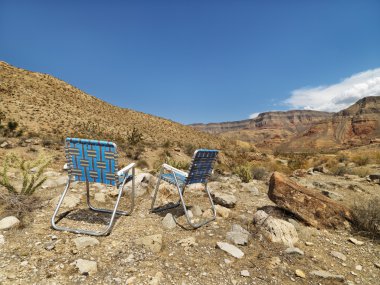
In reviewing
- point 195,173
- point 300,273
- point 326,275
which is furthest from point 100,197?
point 326,275

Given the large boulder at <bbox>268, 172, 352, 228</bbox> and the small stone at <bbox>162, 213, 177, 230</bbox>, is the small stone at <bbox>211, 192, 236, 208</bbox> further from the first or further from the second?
the small stone at <bbox>162, 213, 177, 230</bbox>

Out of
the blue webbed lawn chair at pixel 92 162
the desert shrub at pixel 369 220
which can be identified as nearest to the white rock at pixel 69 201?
the blue webbed lawn chair at pixel 92 162

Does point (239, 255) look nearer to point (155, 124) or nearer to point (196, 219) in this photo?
point (196, 219)

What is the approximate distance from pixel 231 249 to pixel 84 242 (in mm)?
1743

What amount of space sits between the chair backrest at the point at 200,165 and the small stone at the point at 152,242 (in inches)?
44.6

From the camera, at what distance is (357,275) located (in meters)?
3.02

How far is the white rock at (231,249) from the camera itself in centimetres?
320

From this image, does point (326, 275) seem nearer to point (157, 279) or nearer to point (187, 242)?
point (187, 242)

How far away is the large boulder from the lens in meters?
4.28

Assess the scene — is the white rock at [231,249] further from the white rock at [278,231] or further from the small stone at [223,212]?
the small stone at [223,212]

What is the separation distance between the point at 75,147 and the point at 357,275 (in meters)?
3.73

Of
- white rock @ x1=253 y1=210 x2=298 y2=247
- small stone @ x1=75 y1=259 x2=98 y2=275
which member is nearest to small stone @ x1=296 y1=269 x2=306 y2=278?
white rock @ x1=253 y1=210 x2=298 y2=247

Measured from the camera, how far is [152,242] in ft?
10.7

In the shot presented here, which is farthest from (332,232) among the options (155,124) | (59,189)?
(155,124)
